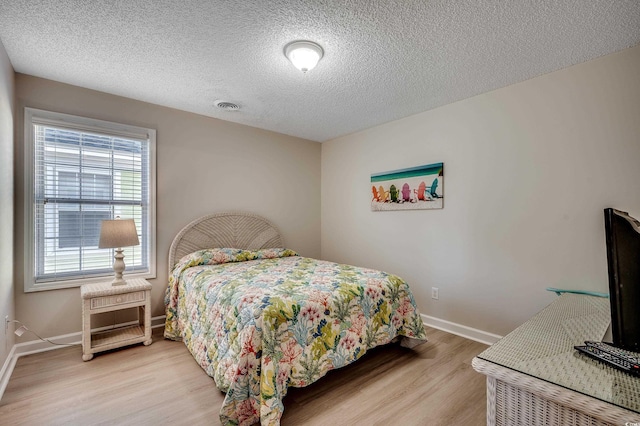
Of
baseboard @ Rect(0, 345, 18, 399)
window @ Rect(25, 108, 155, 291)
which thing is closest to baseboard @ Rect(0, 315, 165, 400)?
baseboard @ Rect(0, 345, 18, 399)

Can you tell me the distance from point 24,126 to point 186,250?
1765 mm

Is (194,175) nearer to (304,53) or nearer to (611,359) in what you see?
(304,53)

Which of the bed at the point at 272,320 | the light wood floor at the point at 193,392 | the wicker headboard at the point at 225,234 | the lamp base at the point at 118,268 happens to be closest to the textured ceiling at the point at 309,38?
the wicker headboard at the point at 225,234

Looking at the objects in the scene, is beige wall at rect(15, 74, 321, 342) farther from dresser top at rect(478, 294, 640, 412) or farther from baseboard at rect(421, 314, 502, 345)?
dresser top at rect(478, 294, 640, 412)

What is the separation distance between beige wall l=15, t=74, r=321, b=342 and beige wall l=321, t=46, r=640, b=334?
4.08 ft

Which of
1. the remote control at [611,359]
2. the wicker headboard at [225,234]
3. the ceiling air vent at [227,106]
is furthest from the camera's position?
the wicker headboard at [225,234]

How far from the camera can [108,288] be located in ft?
8.39

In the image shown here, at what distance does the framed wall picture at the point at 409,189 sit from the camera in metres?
3.21

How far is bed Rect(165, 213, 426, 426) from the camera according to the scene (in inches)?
65.7

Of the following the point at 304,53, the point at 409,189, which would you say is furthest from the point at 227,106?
the point at 409,189

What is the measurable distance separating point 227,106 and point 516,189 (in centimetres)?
303

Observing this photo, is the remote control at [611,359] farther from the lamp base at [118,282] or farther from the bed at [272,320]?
the lamp base at [118,282]

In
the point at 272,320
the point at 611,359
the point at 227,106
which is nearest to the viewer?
the point at 611,359

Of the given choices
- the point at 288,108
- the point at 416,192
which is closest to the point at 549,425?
the point at 416,192
